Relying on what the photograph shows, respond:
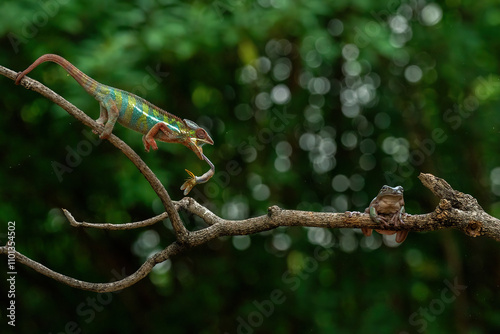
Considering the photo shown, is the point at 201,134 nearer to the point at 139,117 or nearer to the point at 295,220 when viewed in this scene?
the point at 139,117

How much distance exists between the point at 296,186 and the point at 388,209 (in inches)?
211

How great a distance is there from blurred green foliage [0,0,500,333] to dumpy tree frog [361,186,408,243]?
4066 mm

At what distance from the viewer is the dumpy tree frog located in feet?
9.30

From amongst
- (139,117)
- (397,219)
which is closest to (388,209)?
(397,219)

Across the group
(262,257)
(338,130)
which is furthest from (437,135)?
(262,257)

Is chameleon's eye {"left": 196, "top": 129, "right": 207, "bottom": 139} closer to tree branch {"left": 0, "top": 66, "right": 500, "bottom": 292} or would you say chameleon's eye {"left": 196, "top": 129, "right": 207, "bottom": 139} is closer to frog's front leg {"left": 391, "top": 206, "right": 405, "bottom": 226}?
tree branch {"left": 0, "top": 66, "right": 500, "bottom": 292}

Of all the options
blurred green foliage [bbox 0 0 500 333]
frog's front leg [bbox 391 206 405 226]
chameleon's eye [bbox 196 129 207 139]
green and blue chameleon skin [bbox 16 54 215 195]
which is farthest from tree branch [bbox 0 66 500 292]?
blurred green foliage [bbox 0 0 500 333]

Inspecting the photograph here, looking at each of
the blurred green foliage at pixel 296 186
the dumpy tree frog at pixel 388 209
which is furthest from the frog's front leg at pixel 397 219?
the blurred green foliage at pixel 296 186

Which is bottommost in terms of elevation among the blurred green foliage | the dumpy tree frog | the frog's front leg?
the blurred green foliage

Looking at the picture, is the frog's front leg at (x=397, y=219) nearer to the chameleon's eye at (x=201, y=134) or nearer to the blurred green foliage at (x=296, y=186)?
the chameleon's eye at (x=201, y=134)

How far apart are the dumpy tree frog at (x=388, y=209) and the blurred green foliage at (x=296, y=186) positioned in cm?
407

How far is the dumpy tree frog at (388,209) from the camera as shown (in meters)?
2.84

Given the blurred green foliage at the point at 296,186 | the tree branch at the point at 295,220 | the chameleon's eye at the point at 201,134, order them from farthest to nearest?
1. the blurred green foliage at the point at 296,186
2. the chameleon's eye at the point at 201,134
3. the tree branch at the point at 295,220

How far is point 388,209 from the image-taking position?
3.00 meters
